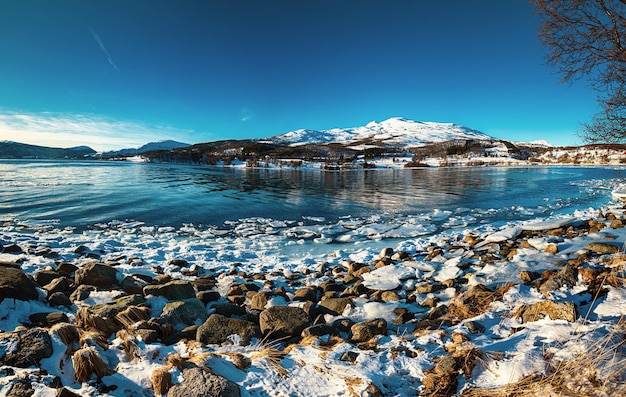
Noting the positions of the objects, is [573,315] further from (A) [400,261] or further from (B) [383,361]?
(A) [400,261]

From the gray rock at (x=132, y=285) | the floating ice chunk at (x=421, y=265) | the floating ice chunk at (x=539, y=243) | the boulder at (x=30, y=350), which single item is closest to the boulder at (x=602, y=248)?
A: the floating ice chunk at (x=539, y=243)

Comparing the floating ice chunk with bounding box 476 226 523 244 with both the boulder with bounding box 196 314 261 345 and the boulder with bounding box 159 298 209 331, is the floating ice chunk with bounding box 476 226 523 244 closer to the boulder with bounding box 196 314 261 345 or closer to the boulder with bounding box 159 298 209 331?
the boulder with bounding box 196 314 261 345

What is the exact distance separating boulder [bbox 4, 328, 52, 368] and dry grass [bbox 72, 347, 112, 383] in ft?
1.03

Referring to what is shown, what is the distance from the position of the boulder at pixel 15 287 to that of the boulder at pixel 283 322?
349cm

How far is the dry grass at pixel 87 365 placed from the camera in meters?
2.74

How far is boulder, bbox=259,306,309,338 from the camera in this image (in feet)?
14.2

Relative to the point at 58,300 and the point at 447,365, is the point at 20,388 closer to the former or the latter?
the point at 58,300

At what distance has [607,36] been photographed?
7535 millimetres

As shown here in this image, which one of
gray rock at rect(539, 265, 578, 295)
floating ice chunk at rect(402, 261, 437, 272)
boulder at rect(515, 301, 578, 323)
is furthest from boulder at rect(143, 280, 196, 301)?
gray rock at rect(539, 265, 578, 295)

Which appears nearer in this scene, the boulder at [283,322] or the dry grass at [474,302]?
the boulder at [283,322]

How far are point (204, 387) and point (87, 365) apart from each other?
1.20 m

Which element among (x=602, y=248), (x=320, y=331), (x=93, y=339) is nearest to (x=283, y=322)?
(x=320, y=331)

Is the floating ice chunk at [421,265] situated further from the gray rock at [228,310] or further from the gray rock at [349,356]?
the gray rock at [349,356]

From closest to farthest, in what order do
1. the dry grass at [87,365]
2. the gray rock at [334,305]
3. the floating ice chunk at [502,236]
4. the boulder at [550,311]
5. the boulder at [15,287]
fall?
the dry grass at [87,365]
the boulder at [550,311]
the boulder at [15,287]
the gray rock at [334,305]
the floating ice chunk at [502,236]
